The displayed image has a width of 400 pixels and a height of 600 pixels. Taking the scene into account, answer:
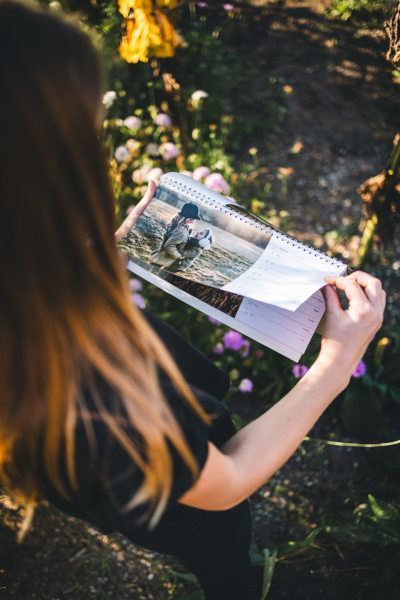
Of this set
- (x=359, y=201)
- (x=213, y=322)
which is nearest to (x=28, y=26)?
(x=213, y=322)

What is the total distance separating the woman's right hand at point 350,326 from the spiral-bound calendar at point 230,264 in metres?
0.06

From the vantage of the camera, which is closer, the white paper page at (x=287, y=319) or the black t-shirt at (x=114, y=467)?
the black t-shirt at (x=114, y=467)

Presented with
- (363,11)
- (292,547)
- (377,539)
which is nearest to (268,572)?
(292,547)

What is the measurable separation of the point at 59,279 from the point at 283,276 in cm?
51

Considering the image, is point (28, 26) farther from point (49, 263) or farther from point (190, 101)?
point (190, 101)

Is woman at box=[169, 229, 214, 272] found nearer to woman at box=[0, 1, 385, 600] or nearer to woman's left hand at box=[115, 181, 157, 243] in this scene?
woman's left hand at box=[115, 181, 157, 243]

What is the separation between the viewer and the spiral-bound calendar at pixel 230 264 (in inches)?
31.6

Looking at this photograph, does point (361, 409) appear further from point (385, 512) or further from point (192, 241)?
point (192, 241)

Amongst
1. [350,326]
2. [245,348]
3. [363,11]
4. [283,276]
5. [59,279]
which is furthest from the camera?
[363,11]

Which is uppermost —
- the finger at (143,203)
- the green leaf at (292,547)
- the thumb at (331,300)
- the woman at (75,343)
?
the finger at (143,203)

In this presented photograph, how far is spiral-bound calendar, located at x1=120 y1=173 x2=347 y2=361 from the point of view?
31.6 inches

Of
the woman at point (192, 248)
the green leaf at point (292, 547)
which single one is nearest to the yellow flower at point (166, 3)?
the woman at point (192, 248)

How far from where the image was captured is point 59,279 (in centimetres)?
42

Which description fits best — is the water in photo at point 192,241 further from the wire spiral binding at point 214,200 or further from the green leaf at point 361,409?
the green leaf at point 361,409
